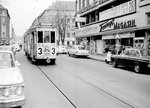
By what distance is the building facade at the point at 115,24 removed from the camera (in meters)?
20.5

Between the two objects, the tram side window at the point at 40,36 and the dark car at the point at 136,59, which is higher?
the tram side window at the point at 40,36

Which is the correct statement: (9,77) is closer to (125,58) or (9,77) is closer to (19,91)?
(19,91)

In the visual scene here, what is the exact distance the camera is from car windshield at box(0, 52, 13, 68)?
Answer: 6.28 meters

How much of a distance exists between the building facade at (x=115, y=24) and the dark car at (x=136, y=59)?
5.88 meters

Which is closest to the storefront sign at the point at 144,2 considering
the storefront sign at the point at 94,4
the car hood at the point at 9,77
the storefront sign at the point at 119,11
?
the storefront sign at the point at 119,11

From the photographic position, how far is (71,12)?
86875mm

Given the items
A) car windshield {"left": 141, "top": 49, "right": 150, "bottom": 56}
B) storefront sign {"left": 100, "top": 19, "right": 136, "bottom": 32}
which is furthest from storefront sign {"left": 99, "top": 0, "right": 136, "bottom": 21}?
car windshield {"left": 141, "top": 49, "right": 150, "bottom": 56}

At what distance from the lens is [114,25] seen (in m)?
26.7

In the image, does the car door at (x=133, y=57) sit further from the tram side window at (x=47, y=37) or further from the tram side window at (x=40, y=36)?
the tram side window at (x=40, y=36)

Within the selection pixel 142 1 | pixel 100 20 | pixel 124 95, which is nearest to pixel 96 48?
pixel 100 20

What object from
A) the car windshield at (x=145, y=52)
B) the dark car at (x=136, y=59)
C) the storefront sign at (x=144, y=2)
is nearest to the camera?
the dark car at (x=136, y=59)

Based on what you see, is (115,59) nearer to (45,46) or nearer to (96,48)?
(45,46)

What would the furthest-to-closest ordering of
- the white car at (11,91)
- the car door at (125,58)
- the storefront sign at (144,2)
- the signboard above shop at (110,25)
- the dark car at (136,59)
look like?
the signboard above shop at (110,25)
the storefront sign at (144,2)
the car door at (125,58)
the dark car at (136,59)
the white car at (11,91)

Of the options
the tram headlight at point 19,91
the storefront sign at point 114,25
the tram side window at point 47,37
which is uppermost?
the storefront sign at point 114,25
